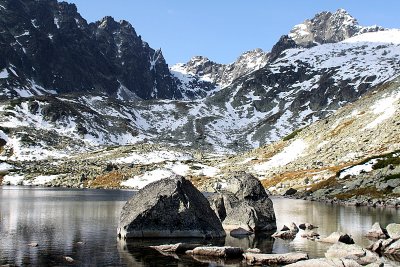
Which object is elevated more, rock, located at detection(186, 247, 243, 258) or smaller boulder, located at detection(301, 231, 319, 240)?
smaller boulder, located at detection(301, 231, 319, 240)

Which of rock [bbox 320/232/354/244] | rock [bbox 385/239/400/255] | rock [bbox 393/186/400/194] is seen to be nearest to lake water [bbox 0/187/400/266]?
rock [bbox 320/232/354/244]

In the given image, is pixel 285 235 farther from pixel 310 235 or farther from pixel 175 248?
pixel 175 248

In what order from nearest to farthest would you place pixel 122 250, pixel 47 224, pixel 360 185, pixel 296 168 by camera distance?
pixel 122 250 → pixel 47 224 → pixel 360 185 → pixel 296 168

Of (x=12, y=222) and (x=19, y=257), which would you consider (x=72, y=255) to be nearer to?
(x=19, y=257)

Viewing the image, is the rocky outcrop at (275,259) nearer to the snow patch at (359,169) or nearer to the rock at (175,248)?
the rock at (175,248)

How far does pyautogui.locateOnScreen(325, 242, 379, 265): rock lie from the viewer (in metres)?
34.6

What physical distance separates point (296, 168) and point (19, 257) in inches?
5624

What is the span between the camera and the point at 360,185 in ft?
349

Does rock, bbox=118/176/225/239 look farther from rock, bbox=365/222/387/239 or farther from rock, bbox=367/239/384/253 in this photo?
rock, bbox=365/222/387/239

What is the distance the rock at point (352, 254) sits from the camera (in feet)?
113

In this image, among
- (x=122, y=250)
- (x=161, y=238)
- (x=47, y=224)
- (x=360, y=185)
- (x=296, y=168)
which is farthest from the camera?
(x=296, y=168)

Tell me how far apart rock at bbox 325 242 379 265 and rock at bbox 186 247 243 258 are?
6.55 m

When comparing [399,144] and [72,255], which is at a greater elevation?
[399,144]

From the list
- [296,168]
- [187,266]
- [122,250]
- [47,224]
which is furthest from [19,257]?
[296,168]
